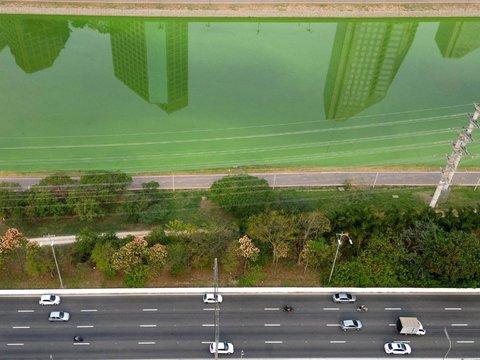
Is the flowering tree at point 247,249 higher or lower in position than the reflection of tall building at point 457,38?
lower

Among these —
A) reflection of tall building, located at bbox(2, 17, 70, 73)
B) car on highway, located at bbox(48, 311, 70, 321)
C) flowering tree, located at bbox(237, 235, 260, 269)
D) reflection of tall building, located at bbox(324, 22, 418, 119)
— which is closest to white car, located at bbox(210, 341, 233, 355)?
flowering tree, located at bbox(237, 235, 260, 269)

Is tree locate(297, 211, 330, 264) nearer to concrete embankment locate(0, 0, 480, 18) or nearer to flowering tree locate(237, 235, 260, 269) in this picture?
flowering tree locate(237, 235, 260, 269)

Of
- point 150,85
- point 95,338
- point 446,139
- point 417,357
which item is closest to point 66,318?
point 95,338

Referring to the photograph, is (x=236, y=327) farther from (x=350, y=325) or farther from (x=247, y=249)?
(x=350, y=325)

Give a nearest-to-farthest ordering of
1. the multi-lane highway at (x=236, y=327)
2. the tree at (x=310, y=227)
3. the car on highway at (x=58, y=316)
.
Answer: the multi-lane highway at (x=236, y=327)
the car on highway at (x=58, y=316)
the tree at (x=310, y=227)

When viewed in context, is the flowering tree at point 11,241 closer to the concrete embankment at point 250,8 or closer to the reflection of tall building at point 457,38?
the concrete embankment at point 250,8

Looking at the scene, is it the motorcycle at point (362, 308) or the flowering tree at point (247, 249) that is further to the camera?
the flowering tree at point (247, 249)

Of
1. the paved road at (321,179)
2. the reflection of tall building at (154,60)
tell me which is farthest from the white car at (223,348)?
the reflection of tall building at (154,60)

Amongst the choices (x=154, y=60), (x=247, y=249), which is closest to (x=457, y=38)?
(x=154, y=60)
